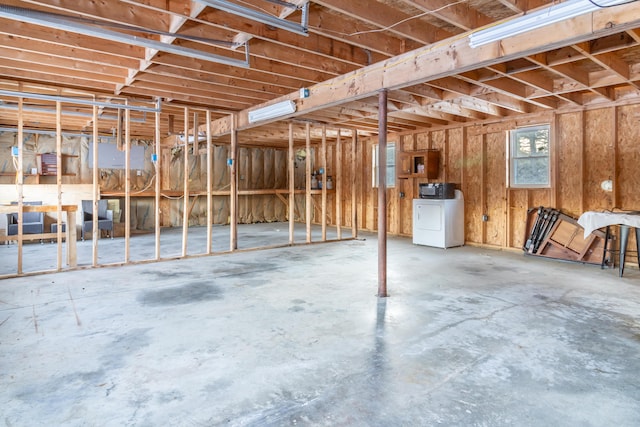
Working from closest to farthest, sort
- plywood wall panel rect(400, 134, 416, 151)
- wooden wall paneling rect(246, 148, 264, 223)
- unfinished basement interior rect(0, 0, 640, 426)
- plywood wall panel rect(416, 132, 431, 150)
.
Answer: unfinished basement interior rect(0, 0, 640, 426) → plywood wall panel rect(416, 132, 431, 150) → plywood wall panel rect(400, 134, 416, 151) → wooden wall paneling rect(246, 148, 264, 223)

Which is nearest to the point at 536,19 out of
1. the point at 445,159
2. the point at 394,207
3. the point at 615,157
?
the point at 615,157

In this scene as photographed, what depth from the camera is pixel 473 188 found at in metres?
7.61

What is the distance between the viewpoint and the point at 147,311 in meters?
3.63

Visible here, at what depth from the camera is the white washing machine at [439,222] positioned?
23.8 ft

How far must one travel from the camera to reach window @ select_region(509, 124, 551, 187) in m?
6.59

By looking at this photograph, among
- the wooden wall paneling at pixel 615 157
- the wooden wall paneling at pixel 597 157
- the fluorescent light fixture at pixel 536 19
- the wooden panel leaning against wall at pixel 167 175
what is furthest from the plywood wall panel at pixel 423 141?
the fluorescent light fixture at pixel 536 19

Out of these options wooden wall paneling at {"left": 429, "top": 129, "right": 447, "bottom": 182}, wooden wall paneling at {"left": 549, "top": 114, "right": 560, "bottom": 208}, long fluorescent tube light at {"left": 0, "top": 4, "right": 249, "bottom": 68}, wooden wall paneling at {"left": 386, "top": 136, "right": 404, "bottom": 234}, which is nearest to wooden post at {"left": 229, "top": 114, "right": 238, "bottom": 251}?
long fluorescent tube light at {"left": 0, "top": 4, "right": 249, "bottom": 68}

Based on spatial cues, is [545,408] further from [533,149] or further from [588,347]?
[533,149]

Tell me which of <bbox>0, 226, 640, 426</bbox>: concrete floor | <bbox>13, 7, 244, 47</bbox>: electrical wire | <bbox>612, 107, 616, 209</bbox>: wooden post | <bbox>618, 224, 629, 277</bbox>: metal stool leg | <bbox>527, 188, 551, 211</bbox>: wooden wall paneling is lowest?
<bbox>0, 226, 640, 426</bbox>: concrete floor

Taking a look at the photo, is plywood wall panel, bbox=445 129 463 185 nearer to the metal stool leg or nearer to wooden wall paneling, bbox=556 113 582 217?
wooden wall paneling, bbox=556 113 582 217

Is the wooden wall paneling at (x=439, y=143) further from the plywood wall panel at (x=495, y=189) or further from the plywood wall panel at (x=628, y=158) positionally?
the plywood wall panel at (x=628, y=158)

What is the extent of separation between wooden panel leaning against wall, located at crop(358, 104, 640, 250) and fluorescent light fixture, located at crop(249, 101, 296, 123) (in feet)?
12.7

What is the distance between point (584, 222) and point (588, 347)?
3.08 metres

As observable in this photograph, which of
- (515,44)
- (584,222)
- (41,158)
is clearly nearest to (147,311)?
(515,44)
